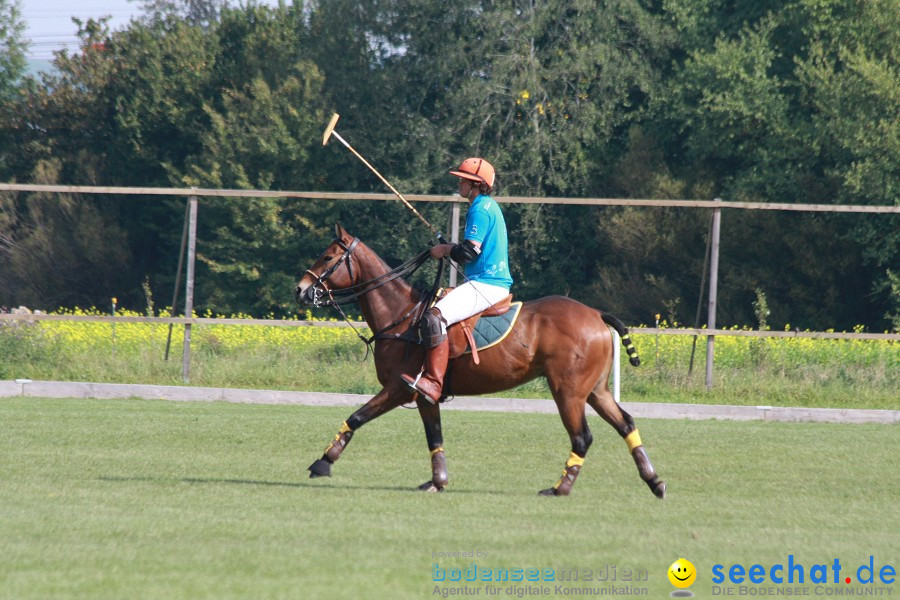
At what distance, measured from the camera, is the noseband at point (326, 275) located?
34.1 feet

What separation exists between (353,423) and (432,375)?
711 millimetres

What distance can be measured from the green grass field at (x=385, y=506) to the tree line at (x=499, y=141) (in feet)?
34.1

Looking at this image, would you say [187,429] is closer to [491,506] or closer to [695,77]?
[491,506]

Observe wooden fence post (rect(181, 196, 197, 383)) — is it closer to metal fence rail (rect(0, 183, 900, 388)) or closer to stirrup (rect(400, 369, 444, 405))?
metal fence rail (rect(0, 183, 900, 388))

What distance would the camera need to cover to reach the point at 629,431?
9.97 m

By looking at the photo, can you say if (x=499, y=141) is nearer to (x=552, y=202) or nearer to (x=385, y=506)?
(x=552, y=202)

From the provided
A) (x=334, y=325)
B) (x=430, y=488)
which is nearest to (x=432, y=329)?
(x=430, y=488)

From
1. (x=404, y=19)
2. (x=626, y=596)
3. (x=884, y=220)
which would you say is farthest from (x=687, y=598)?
(x=404, y=19)

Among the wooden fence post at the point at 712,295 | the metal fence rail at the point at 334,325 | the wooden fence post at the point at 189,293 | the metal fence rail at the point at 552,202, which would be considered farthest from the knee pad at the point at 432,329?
the wooden fence post at the point at 189,293

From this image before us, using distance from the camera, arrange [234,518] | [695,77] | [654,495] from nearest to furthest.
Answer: [234,518], [654,495], [695,77]

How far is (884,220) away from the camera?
88.1ft

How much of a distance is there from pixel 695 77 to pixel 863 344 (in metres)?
19.6

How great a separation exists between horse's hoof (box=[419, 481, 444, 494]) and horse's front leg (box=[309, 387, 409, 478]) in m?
0.65

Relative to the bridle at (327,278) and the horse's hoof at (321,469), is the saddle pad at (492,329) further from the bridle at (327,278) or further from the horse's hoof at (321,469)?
the horse's hoof at (321,469)
